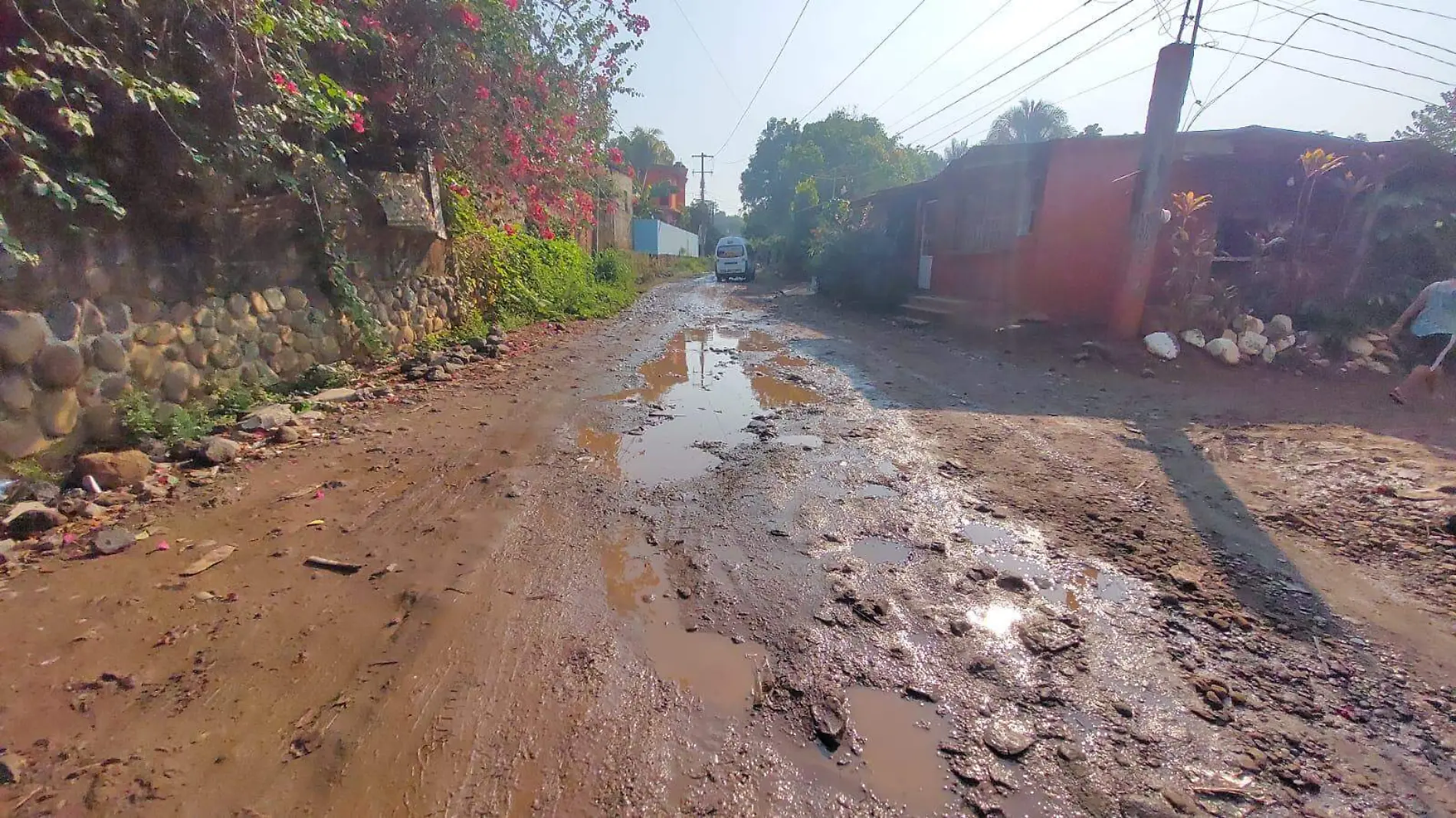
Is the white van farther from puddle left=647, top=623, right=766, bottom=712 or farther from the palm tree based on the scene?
puddle left=647, top=623, right=766, bottom=712

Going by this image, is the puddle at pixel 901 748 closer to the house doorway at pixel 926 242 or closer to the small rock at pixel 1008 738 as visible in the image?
the small rock at pixel 1008 738

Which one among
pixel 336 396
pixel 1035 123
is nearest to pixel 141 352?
pixel 336 396

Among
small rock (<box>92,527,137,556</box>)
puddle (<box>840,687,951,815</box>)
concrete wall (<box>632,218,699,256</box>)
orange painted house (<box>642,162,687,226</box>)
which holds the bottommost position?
puddle (<box>840,687,951,815</box>)

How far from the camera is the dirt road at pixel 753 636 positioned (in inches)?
70.7

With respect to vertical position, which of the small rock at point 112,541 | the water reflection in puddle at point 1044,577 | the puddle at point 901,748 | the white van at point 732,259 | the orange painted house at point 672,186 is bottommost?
the puddle at point 901,748

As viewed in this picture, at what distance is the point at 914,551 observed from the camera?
3.18m

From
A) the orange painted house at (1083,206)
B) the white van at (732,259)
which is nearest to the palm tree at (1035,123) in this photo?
the white van at (732,259)

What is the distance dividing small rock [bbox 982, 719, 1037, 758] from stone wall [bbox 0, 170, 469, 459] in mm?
4999

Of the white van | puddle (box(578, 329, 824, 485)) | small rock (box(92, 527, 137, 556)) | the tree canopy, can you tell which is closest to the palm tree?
the tree canopy

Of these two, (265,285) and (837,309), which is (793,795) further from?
(837,309)

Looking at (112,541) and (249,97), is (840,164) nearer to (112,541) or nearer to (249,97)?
(249,97)

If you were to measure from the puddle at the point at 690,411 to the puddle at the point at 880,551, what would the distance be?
1.38 m

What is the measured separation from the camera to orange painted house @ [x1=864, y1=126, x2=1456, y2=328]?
961 cm

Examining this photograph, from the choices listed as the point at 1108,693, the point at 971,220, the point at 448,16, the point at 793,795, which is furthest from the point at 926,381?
the point at 971,220
